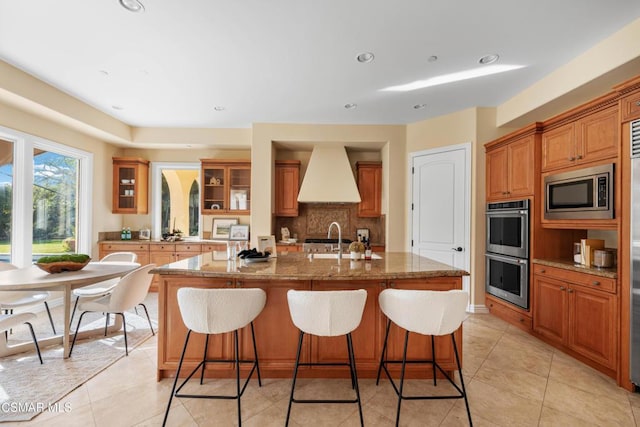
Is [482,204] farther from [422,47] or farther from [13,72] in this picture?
[13,72]

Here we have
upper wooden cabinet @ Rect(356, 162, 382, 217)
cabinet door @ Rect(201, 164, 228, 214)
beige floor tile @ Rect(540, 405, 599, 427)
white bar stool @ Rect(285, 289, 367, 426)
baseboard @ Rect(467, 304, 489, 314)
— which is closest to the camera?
white bar stool @ Rect(285, 289, 367, 426)

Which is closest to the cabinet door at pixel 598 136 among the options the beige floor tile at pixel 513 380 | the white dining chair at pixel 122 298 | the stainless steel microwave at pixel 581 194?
the stainless steel microwave at pixel 581 194

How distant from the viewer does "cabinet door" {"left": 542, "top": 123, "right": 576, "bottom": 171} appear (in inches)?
110

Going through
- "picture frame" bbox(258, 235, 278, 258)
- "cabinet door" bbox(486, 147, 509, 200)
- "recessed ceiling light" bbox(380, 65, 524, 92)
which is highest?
"recessed ceiling light" bbox(380, 65, 524, 92)

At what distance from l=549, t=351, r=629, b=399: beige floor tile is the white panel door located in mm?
1536

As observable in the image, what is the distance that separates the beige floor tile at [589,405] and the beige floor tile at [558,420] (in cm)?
3

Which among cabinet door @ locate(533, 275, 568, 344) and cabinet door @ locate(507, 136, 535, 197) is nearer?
cabinet door @ locate(533, 275, 568, 344)

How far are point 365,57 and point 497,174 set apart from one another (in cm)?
232

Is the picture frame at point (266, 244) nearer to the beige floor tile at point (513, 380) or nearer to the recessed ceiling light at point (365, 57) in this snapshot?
the recessed ceiling light at point (365, 57)

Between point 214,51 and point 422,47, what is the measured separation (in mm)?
1948

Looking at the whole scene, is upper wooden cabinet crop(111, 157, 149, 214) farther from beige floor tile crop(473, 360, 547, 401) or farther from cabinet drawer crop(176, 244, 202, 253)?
beige floor tile crop(473, 360, 547, 401)

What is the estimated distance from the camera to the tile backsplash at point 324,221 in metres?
5.34

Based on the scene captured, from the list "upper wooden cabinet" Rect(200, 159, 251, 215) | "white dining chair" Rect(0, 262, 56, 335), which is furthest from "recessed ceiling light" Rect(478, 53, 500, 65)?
"white dining chair" Rect(0, 262, 56, 335)

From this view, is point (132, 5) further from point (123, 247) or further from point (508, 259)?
point (508, 259)
